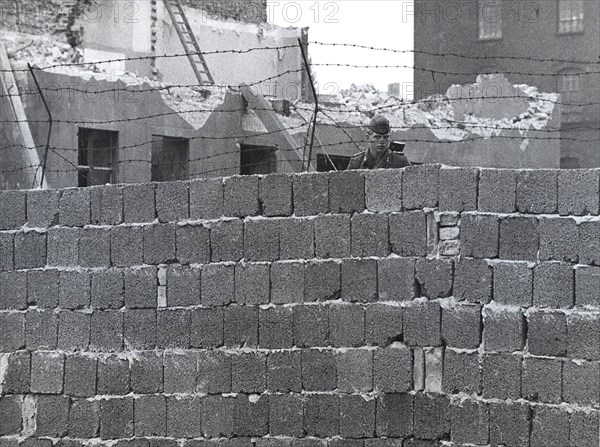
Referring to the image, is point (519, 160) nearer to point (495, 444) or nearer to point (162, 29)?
point (162, 29)

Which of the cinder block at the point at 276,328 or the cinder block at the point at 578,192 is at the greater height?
the cinder block at the point at 578,192

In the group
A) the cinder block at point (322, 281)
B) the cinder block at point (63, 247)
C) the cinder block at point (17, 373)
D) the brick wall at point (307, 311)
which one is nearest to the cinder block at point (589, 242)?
the brick wall at point (307, 311)

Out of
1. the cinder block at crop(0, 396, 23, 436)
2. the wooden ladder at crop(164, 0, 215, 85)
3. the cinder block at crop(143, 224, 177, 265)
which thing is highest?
the wooden ladder at crop(164, 0, 215, 85)

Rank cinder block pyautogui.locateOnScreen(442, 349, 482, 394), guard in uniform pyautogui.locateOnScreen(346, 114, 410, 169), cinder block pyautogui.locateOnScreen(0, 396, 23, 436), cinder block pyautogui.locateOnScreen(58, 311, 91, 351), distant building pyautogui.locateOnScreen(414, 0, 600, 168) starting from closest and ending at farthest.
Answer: cinder block pyautogui.locateOnScreen(442, 349, 482, 394)
guard in uniform pyautogui.locateOnScreen(346, 114, 410, 169)
cinder block pyautogui.locateOnScreen(58, 311, 91, 351)
cinder block pyautogui.locateOnScreen(0, 396, 23, 436)
distant building pyautogui.locateOnScreen(414, 0, 600, 168)

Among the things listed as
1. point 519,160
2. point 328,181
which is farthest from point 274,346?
point 519,160

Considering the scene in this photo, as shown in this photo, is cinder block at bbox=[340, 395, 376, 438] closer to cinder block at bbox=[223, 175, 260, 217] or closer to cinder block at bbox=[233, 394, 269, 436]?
cinder block at bbox=[233, 394, 269, 436]

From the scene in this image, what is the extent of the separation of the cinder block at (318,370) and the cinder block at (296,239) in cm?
73

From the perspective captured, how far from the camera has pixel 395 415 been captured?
938 cm

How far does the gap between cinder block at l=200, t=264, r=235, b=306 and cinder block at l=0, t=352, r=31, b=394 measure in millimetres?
1857

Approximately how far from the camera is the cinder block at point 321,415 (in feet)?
31.5

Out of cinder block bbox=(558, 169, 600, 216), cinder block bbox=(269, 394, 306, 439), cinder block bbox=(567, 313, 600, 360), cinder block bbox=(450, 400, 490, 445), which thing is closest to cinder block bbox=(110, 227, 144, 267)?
cinder block bbox=(269, 394, 306, 439)

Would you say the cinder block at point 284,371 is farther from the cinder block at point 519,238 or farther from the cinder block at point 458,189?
the cinder block at point 519,238

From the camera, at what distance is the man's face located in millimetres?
10578

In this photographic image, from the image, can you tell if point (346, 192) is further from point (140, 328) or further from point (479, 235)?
point (140, 328)
